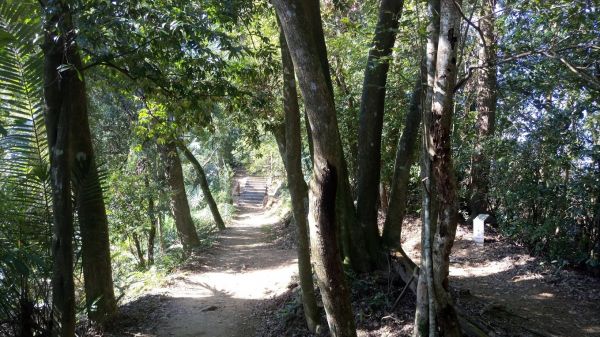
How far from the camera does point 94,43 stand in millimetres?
5047

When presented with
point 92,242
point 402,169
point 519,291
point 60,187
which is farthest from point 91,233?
point 519,291

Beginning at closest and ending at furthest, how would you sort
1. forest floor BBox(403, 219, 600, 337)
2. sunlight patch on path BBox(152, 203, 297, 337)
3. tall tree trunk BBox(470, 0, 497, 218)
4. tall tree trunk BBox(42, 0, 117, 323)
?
forest floor BBox(403, 219, 600, 337)
tall tree trunk BBox(42, 0, 117, 323)
sunlight patch on path BBox(152, 203, 297, 337)
tall tree trunk BBox(470, 0, 497, 218)

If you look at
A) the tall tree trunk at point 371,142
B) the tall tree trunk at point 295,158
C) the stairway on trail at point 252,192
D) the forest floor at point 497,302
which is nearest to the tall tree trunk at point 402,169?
the tall tree trunk at point 371,142

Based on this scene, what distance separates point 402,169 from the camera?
702cm

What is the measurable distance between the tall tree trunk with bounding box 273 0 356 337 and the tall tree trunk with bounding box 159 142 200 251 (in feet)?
34.7

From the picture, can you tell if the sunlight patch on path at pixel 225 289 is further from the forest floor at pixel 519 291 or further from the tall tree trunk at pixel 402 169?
the forest floor at pixel 519 291

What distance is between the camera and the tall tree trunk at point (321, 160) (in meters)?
3.67

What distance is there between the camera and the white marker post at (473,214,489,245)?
9.50 m

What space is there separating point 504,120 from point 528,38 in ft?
5.35

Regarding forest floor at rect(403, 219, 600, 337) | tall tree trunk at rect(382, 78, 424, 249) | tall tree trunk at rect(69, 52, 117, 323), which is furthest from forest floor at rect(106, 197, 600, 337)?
tall tree trunk at rect(382, 78, 424, 249)

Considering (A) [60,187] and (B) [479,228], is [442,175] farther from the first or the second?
(B) [479,228]

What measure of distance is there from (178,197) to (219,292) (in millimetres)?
5157

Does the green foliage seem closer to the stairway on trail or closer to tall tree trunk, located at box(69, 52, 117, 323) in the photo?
tall tree trunk, located at box(69, 52, 117, 323)

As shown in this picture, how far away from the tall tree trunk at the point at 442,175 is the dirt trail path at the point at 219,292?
4.07 meters
